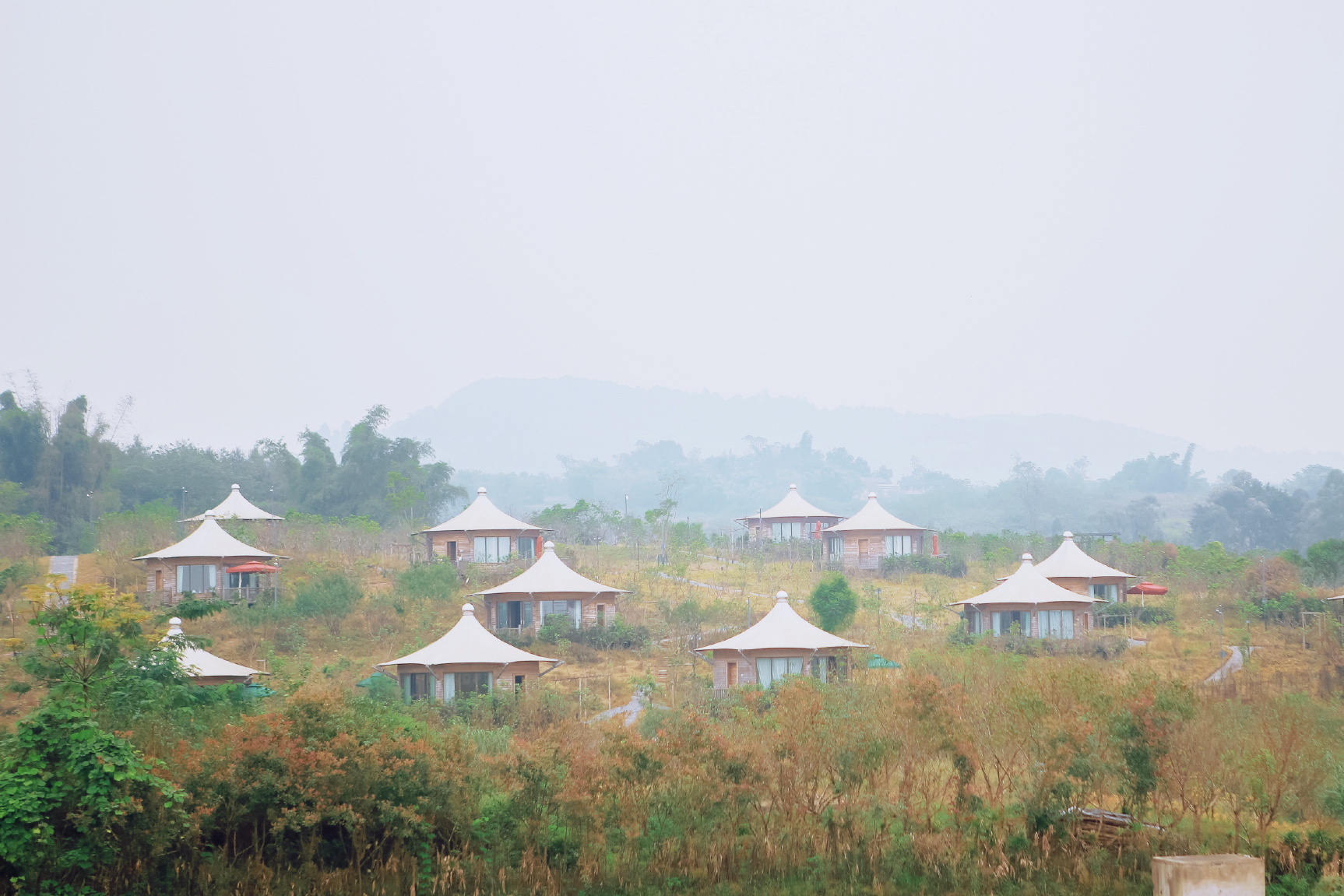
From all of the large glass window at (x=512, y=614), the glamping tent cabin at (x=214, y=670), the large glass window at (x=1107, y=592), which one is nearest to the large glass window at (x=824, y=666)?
the large glass window at (x=512, y=614)

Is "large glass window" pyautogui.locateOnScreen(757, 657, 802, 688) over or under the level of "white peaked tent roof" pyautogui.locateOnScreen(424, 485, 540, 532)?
under

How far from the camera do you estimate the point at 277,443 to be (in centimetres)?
5819

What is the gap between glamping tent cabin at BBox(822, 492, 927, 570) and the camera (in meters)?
37.4

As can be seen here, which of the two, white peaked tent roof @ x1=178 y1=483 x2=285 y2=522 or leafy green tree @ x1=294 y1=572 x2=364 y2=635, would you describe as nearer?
leafy green tree @ x1=294 y1=572 x2=364 y2=635

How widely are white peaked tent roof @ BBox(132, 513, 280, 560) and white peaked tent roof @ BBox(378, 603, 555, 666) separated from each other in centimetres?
926

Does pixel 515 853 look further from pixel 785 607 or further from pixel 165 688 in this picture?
pixel 785 607

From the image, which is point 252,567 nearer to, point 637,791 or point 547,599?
point 547,599

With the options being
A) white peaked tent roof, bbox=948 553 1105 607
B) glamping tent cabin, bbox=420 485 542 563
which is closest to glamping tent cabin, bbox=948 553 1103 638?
white peaked tent roof, bbox=948 553 1105 607

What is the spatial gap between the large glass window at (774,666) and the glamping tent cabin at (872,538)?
15.5 meters

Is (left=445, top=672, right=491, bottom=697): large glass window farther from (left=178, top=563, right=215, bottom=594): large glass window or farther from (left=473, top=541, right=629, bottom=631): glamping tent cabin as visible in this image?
(left=178, top=563, right=215, bottom=594): large glass window

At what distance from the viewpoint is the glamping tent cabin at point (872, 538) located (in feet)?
123

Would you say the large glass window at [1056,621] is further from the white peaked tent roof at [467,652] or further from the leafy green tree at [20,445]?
the leafy green tree at [20,445]

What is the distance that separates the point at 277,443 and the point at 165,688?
4732 cm

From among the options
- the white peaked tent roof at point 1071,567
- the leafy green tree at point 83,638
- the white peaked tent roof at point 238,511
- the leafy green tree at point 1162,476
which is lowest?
the white peaked tent roof at point 1071,567
